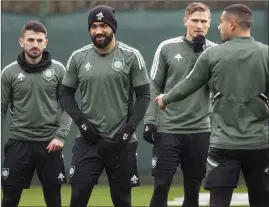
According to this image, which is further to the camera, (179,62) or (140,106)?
(179,62)

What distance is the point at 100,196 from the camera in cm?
1212

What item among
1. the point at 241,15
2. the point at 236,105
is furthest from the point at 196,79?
the point at 241,15

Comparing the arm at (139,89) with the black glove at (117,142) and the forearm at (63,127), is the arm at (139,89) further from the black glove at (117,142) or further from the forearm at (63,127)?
the forearm at (63,127)

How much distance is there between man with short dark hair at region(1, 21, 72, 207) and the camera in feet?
27.3

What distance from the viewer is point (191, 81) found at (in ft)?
22.1

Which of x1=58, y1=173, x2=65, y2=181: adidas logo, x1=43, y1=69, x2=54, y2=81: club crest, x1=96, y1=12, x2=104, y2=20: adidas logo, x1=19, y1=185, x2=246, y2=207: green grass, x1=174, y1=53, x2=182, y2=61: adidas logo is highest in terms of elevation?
x1=96, y1=12, x2=104, y2=20: adidas logo

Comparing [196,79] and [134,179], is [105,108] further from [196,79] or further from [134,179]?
[196,79]

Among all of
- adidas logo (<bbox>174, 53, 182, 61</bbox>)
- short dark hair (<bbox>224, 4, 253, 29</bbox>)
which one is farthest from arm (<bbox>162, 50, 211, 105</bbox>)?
adidas logo (<bbox>174, 53, 182, 61</bbox>)

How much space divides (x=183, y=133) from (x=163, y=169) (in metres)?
0.35

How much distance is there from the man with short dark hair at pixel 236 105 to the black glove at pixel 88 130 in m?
1.06

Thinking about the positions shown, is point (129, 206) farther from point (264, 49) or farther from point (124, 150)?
point (264, 49)

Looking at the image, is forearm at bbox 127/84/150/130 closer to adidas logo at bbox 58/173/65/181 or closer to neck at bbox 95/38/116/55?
neck at bbox 95/38/116/55

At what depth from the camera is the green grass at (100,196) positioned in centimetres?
1143

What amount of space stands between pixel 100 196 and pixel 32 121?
3.94m
